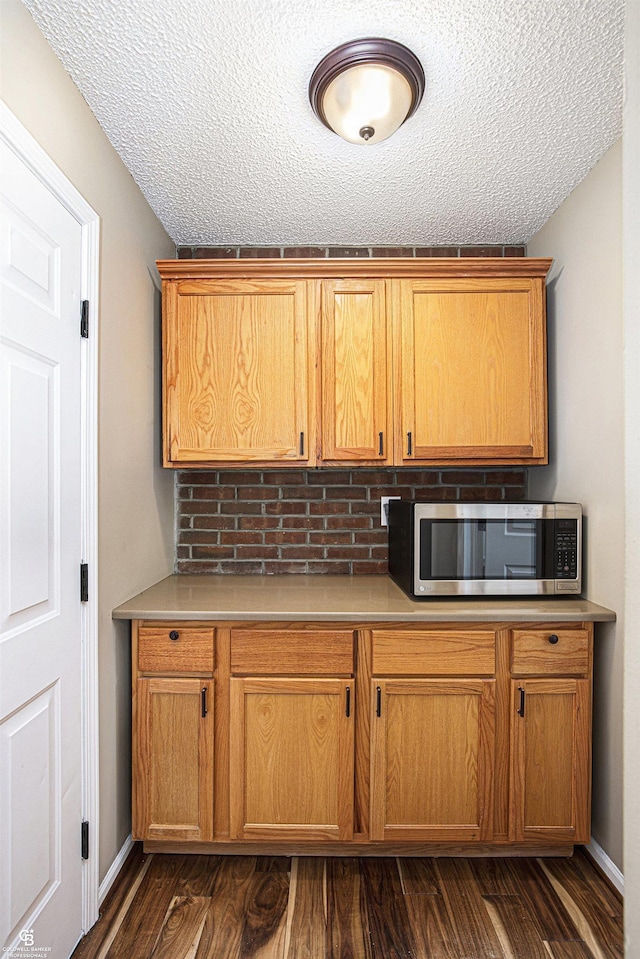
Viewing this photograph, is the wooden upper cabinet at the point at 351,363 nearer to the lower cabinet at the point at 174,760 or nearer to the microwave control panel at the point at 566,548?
the microwave control panel at the point at 566,548

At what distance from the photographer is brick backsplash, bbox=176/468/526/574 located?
108 inches

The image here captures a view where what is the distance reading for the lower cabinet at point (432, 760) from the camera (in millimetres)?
2012

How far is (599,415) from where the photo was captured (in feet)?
6.77

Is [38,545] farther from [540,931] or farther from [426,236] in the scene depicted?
[426,236]

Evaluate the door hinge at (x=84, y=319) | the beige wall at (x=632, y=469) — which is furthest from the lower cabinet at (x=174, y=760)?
the beige wall at (x=632, y=469)

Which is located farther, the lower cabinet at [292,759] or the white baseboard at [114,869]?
the lower cabinet at [292,759]

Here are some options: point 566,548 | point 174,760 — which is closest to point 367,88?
point 566,548

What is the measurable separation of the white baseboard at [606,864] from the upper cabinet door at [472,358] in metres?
1.42

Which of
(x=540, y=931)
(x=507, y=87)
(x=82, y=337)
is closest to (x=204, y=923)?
(x=540, y=931)

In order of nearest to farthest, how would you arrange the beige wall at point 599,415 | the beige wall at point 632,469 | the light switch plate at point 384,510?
the beige wall at point 632,469 → the beige wall at point 599,415 → the light switch plate at point 384,510

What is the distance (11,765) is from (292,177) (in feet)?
6.68

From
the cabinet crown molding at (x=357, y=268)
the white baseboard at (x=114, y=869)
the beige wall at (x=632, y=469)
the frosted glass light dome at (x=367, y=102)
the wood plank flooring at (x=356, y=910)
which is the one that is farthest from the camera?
the cabinet crown molding at (x=357, y=268)
